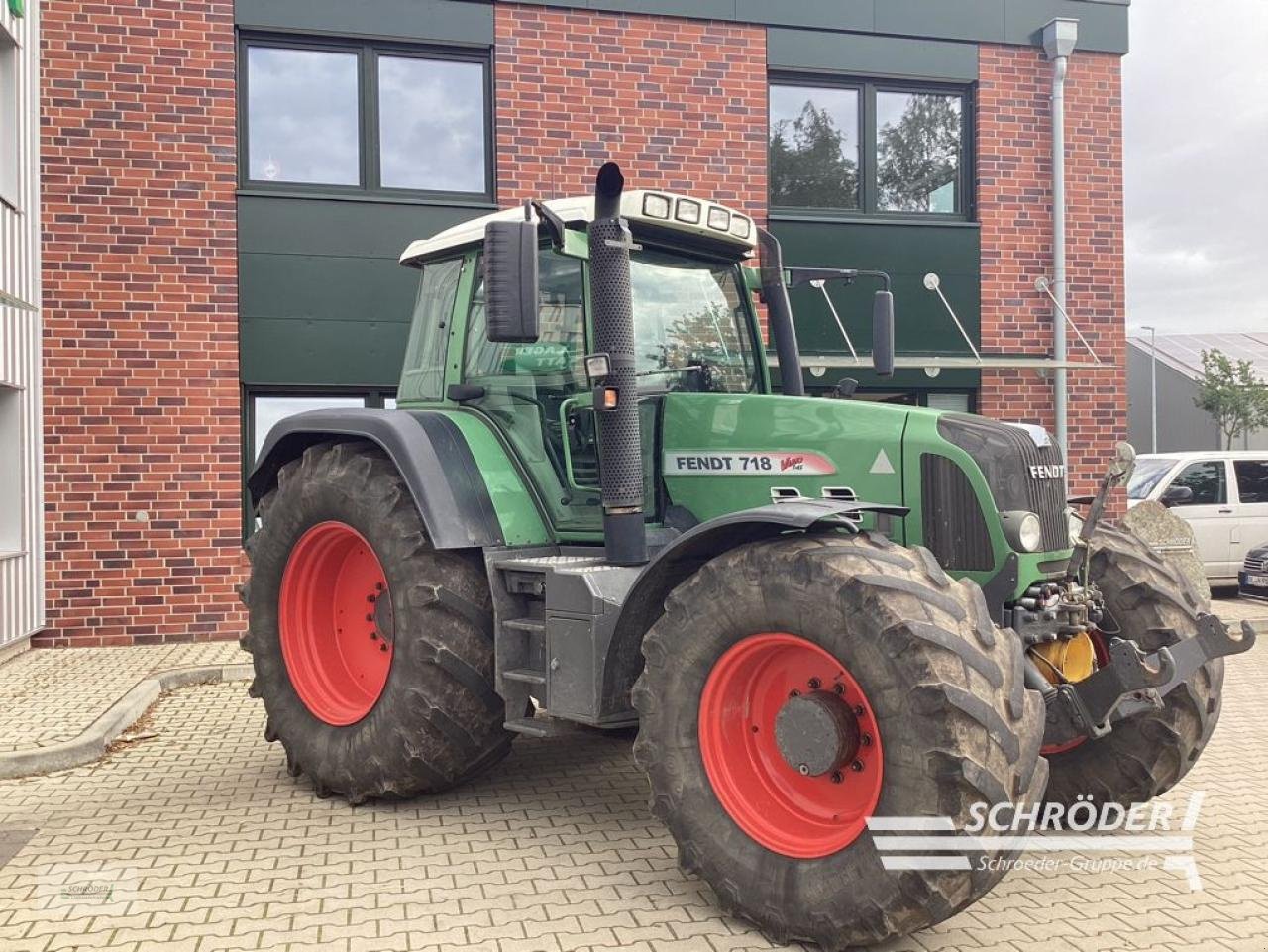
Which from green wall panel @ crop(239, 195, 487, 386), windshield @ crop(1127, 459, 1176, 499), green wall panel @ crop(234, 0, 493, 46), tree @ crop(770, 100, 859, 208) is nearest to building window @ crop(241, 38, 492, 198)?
green wall panel @ crop(234, 0, 493, 46)

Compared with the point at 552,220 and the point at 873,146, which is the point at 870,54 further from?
the point at 552,220

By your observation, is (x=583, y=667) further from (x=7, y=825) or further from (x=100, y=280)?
(x=100, y=280)

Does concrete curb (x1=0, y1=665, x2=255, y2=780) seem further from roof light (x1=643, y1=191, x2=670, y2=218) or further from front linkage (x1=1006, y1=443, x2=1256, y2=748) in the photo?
front linkage (x1=1006, y1=443, x2=1256, y2=748)

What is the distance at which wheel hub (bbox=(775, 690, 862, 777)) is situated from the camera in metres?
3.58

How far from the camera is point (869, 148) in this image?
10836 millimetres

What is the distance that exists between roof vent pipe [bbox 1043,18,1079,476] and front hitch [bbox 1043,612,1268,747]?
699 cm

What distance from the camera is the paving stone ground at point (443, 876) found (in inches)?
142

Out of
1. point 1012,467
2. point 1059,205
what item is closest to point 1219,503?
point 1059,205

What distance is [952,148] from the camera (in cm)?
1103

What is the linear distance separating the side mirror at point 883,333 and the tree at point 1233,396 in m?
34.3

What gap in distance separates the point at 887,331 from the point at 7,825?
4595 mm

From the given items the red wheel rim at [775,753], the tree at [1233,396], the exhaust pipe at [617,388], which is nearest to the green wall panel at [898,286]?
the exhaust pipe at [617,388]

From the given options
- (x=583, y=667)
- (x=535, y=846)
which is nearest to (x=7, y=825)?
(x=535, y=846)

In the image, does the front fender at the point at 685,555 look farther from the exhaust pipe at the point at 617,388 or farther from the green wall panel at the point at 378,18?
the green wall panel at the point at 378,18
